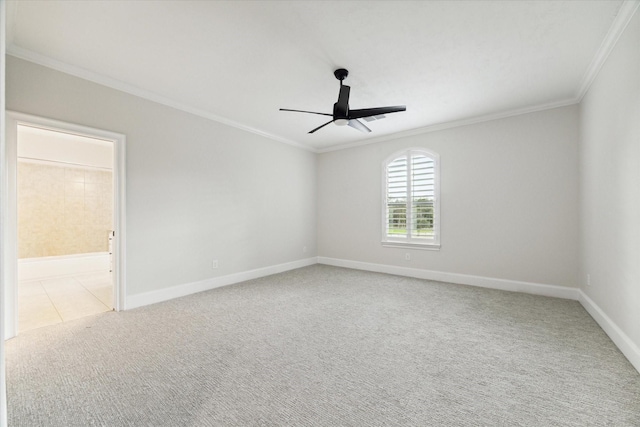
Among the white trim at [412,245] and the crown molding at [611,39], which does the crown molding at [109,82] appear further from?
the crown molding at [611,39]

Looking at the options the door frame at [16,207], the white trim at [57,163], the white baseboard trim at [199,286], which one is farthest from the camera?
the white trim at [57,163]

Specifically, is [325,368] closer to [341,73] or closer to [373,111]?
[373,111]

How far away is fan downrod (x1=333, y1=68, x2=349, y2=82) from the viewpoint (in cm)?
309

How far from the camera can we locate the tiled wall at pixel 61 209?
549 centimetres

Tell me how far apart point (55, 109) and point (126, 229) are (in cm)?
146

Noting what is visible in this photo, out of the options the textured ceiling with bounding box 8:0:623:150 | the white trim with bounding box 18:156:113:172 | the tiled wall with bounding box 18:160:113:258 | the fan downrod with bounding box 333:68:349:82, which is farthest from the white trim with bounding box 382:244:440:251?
the white trim with bounding box 18:156:113:172

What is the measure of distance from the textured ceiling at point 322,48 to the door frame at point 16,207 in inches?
25.0

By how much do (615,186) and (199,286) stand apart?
5064mm

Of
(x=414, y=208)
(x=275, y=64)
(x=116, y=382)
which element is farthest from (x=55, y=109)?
(x=414, y=208)

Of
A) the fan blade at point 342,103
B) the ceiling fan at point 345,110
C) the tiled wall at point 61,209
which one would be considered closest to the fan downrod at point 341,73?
the ceiling fan at point 345,110

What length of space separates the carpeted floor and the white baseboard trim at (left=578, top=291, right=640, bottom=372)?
0.07 meters

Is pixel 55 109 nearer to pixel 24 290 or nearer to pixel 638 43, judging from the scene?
pixel 24 290

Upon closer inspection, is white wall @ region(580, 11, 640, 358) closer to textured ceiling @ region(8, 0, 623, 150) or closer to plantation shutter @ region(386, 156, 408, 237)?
textured ceiling @ region(8, 0, 623, 150)

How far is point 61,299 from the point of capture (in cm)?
401
